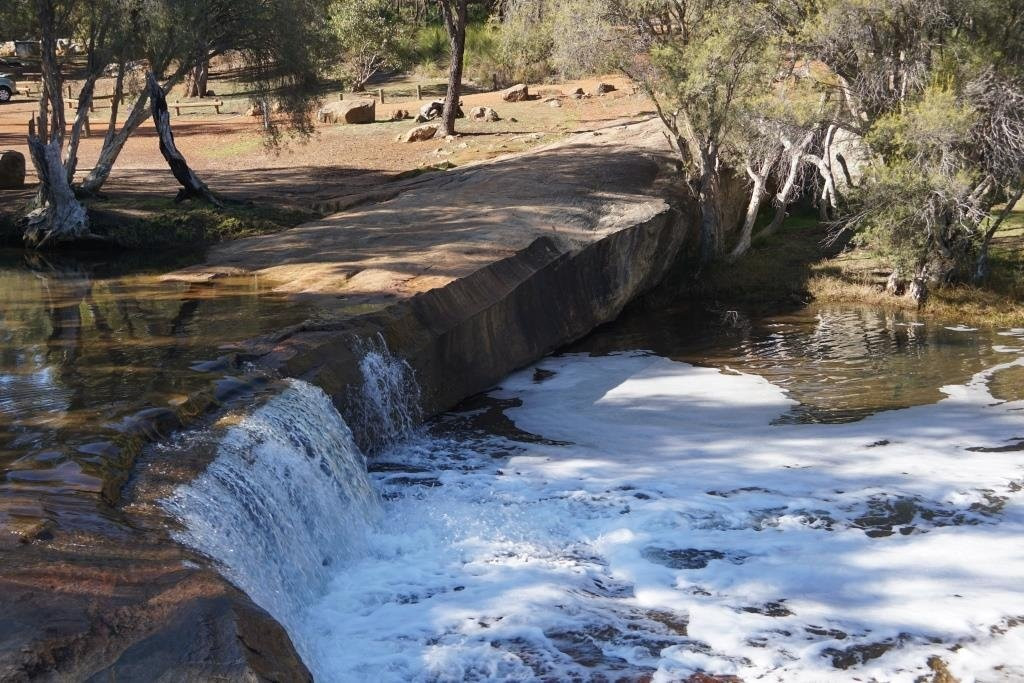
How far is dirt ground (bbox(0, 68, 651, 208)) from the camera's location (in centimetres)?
2170

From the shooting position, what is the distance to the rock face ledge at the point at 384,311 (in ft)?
15.6

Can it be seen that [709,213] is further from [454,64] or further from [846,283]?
[454,64]

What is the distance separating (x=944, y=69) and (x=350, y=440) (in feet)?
35.1

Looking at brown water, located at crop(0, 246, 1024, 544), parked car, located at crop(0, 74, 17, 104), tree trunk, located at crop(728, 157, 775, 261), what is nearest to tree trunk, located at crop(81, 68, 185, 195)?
brown water, located at crop(0, 246, 1024, 544)

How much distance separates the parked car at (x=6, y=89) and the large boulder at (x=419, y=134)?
17523mm

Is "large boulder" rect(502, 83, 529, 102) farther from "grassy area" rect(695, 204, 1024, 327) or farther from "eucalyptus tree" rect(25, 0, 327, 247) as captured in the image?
"grassy area" rect(695, 204, 1024, 327)

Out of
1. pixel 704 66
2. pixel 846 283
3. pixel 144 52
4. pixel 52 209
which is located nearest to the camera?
pixel 704 66

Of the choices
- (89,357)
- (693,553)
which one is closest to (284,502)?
(89,357)

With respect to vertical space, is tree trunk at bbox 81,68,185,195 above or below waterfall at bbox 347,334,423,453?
above

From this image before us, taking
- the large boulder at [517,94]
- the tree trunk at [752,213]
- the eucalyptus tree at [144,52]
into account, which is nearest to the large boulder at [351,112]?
the large boulder at [517,94]

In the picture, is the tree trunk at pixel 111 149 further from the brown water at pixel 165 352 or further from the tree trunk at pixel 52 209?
the brown water at pixel 165 352

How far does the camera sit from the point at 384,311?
1085cm

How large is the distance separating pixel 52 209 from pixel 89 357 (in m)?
7.59

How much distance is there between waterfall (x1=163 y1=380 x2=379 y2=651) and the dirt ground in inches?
443
